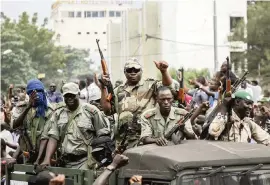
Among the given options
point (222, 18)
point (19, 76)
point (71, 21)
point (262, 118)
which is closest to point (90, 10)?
point (71, 21)

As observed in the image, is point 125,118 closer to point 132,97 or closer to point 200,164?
point 132,97

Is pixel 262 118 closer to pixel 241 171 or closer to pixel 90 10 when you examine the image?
pixel 241 171

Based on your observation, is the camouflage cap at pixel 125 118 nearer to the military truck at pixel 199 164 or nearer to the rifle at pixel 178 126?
the rifle at pixel 178 126

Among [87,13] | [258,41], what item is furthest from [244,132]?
[87,13]

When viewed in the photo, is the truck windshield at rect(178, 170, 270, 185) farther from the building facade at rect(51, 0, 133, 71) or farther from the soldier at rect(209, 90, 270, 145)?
the building facade at rect(51, 0, 133, 71)

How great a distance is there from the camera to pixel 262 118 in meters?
12.4

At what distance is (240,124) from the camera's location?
802cm

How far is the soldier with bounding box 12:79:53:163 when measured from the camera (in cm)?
902

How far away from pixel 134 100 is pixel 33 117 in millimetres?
1386

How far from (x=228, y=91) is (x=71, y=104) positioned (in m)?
1.53

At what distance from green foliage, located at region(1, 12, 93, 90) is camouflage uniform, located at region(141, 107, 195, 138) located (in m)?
42.7

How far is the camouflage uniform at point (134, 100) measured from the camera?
822 cm

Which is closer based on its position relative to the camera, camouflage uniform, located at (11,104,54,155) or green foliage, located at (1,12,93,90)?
camouflage uniform, located at (11,104,54,155)

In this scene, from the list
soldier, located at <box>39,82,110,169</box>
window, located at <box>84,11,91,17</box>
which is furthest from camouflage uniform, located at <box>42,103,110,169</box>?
window, located at <box>84,11,91,17</box>
